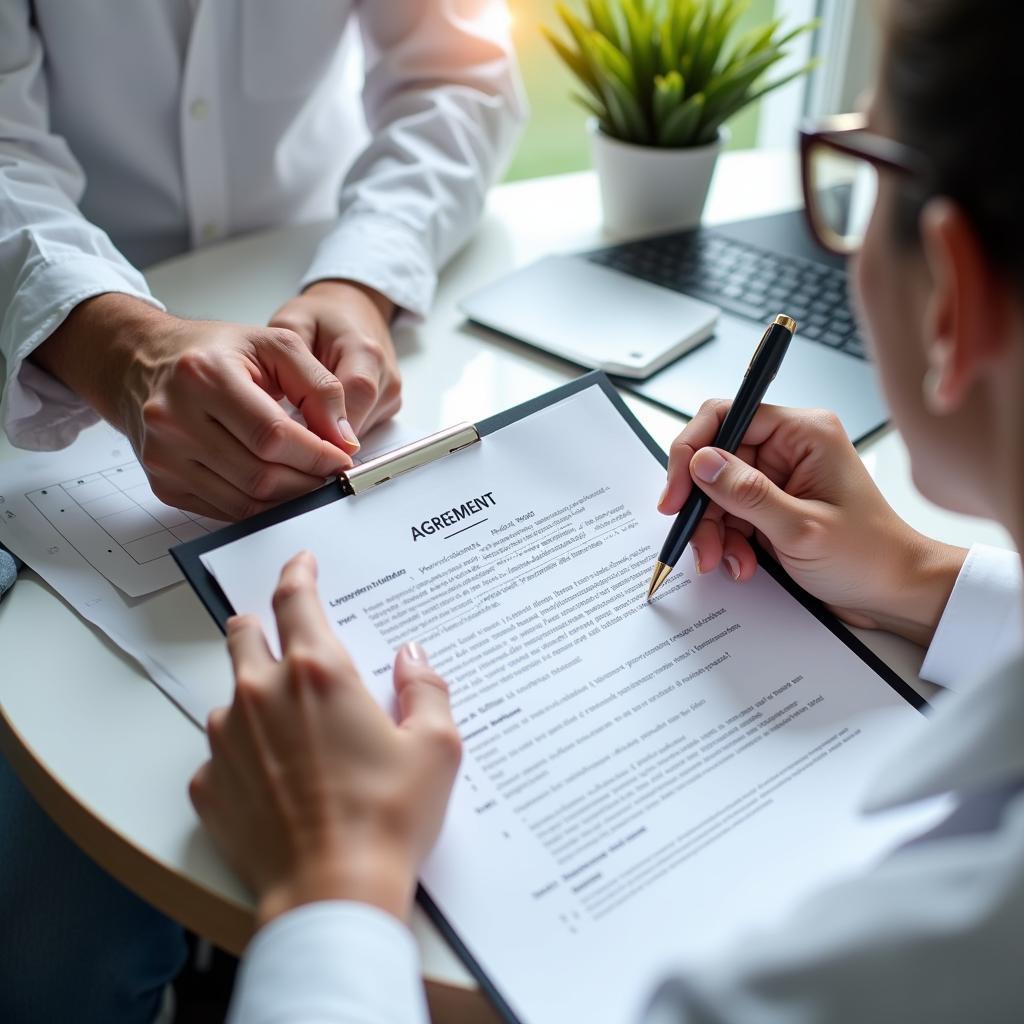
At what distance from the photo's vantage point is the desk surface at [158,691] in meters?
0.46

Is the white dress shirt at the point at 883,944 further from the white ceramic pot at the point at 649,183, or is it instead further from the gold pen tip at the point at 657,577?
the white ceramic pot at the point at 649,183

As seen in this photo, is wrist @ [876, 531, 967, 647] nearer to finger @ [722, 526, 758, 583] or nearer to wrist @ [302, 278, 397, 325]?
finger @ [722, 526, 758, 583]

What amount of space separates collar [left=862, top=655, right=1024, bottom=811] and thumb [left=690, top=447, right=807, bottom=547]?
0.19 m

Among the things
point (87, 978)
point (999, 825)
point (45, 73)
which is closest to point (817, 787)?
point (999, 825)

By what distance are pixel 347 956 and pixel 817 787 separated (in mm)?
245

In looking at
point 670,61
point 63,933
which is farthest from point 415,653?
point 670,61

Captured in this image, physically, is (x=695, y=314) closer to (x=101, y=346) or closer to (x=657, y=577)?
(x=657, y=577)

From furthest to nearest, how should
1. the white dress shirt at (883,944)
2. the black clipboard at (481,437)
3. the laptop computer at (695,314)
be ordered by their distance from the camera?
the laptop computer at (695,314), the black clipboard at (481,437), the white dress shirt at (883,944)

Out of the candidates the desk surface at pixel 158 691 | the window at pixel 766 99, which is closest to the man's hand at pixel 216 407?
the desk surface at pixel 158 691

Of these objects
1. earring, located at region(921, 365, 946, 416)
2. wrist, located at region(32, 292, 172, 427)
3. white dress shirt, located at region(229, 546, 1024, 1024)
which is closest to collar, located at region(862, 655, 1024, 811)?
white dress shirt, located at region(229, 546, 1024, 1024)

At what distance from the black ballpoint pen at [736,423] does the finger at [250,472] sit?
8.6 inches

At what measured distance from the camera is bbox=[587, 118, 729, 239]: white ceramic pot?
1.00 meters

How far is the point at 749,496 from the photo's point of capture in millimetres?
596

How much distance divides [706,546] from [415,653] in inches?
8.0
